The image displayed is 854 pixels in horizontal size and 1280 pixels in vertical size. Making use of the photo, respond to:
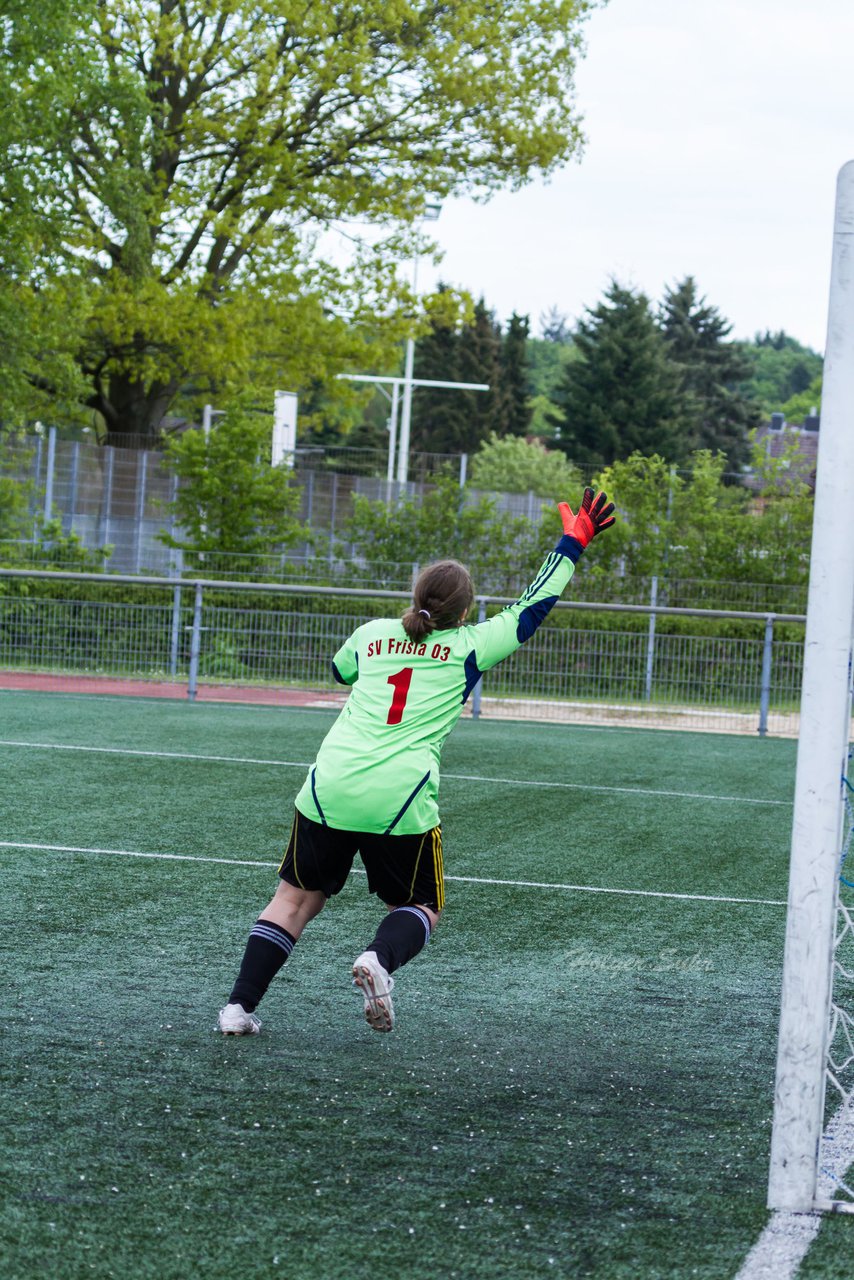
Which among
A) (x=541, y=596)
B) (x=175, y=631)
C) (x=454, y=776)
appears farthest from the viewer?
(x=175, y=631)

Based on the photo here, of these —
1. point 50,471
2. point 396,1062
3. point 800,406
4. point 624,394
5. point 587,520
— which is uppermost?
point 800,406

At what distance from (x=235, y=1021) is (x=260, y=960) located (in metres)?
0.20

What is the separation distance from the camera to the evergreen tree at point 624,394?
2611 inches

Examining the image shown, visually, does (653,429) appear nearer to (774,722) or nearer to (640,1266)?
(774,722)

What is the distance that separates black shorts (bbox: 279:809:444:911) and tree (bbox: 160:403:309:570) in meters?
18.6

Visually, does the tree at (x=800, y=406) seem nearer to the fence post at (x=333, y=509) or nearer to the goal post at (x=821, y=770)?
the fence post at (x=333, y=509)

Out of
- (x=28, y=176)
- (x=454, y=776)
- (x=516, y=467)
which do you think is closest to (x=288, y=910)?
(x=454, y=776)

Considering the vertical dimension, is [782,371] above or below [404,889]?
above

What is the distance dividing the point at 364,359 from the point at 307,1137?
25541mm

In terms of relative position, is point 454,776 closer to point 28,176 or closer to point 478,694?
point 478,694

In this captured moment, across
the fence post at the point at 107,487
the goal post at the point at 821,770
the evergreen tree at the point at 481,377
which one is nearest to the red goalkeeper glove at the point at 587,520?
the goal post at the point at 821,770

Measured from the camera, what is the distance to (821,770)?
337 cm

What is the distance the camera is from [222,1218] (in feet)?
10.3

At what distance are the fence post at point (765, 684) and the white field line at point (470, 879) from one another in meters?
8.72
